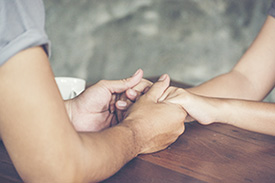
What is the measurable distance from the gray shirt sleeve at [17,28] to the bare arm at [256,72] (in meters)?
0.68

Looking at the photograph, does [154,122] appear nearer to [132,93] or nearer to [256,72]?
[132,93]

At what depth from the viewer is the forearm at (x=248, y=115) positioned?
2.55 ft

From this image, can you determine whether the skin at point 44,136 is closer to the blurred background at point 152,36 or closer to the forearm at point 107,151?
the forearm at point 107,151

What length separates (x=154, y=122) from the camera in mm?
670

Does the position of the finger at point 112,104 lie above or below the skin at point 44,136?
below

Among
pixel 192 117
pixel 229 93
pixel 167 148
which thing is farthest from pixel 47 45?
pixel 229 93

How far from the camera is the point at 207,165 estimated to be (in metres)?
0.60

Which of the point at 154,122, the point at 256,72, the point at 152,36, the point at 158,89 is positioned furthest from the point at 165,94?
the point at 152,36

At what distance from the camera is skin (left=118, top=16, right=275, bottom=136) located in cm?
78

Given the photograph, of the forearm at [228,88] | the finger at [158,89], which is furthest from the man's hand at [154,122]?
the forearm at [228,88]

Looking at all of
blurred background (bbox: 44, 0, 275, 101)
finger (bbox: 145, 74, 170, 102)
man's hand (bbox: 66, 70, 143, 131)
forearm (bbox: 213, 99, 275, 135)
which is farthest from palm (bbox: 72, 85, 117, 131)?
blurred background (bbox: 44, 0, 275, 101)

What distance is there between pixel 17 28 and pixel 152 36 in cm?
142

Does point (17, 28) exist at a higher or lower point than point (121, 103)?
higher

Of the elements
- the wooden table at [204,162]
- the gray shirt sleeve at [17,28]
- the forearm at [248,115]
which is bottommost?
the wooden table at [204,162]
